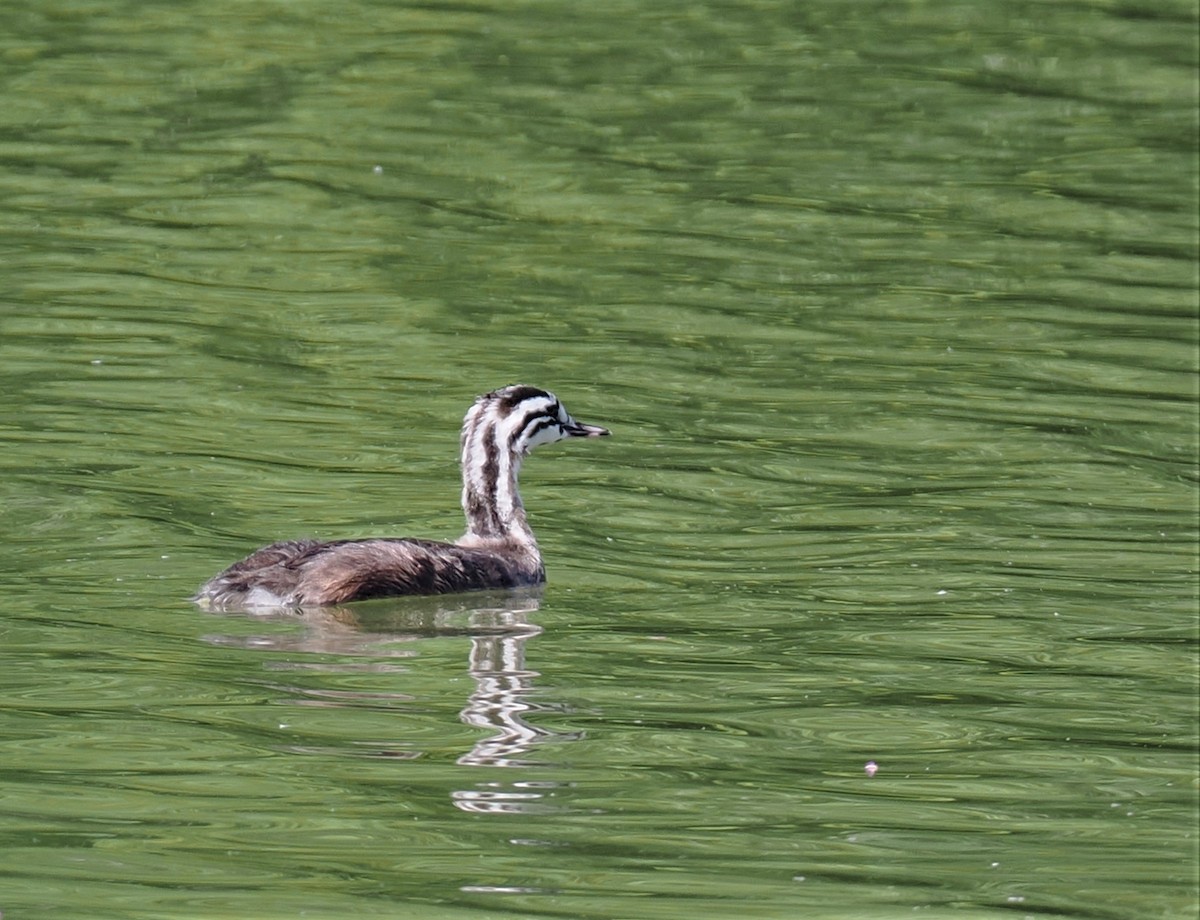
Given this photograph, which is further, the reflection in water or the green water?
the reflection in water

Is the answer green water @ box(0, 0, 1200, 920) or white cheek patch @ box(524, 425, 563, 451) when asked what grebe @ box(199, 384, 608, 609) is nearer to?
white cheek patch @ box(524, 425, 563, 451)

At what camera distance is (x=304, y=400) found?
1533 cm

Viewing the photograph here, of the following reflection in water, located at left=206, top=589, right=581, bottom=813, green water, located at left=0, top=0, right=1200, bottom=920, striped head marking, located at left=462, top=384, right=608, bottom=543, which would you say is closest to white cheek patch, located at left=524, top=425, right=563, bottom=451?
striped head marking, located at left=462, top=384, right=608, bottom=543

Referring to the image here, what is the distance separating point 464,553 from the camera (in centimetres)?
1218

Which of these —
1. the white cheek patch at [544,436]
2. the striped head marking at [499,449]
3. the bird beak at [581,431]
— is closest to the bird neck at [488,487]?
the striped head marking at [499,449]

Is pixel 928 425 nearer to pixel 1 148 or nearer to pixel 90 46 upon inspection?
pixel 1 148

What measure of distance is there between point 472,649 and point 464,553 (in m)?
1.21

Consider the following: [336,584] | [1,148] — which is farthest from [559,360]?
[1,148]

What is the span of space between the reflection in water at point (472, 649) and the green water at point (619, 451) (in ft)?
0.13

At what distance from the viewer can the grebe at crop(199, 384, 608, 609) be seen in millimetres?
11375

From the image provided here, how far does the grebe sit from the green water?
0.16 metres

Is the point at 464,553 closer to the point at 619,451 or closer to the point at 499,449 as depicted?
the point at 499,449

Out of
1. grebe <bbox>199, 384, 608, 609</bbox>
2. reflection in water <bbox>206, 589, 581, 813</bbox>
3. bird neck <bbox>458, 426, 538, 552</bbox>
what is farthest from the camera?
bird neck <bbox>458, 426, 538, 552</bbox>

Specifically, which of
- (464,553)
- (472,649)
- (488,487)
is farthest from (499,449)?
(472,649)
